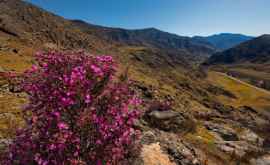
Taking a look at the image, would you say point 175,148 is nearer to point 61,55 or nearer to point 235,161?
point 235,161

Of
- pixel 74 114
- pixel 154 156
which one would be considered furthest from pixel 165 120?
pixel 74 114

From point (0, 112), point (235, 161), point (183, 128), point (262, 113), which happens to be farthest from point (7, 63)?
point (262, 113)

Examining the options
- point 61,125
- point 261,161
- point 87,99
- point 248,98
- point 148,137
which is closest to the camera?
point 61,125

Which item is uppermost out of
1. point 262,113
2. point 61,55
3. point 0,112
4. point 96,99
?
point 61,55

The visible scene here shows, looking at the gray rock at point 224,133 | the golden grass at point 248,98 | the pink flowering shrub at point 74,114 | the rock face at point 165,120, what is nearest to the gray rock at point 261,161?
the rock face at point 165,120

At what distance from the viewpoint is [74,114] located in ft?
18.1

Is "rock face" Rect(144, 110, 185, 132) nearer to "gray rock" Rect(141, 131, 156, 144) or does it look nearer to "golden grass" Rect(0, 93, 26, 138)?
"gray rock" Rect(141, 131, 156, 144)

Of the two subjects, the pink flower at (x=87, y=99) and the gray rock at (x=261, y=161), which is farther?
the gray rock at (x=261, y=161)

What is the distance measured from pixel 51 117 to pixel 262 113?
72179 mm

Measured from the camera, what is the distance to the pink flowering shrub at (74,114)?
516 centimetres

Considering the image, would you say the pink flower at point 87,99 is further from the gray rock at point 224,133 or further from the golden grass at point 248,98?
the golden grass at point 248,98

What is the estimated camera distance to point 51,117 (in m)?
5.16

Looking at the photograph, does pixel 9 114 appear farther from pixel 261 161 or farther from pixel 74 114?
pixel 261 161

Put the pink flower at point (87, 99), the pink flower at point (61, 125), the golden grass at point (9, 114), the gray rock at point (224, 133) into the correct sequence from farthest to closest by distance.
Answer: the gray rock at point (224, 133) → the golden grass at point (9, 114) → the pink flower at point (87, 99) → the pink flower at point (61, 125)
